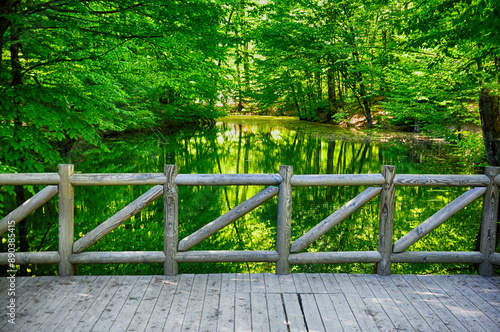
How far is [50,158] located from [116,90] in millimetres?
2246

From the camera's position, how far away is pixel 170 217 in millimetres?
4312

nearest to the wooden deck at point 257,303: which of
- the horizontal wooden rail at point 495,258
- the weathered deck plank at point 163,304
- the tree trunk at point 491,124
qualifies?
the weathered deck plank at point 163,304

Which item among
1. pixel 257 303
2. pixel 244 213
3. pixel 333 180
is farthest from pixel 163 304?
pixel 333 180

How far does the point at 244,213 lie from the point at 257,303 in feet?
3.36

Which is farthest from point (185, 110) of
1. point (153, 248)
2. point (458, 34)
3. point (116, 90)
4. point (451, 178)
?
point (451, 178)

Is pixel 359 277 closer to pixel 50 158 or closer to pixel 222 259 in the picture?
pixel 222 259

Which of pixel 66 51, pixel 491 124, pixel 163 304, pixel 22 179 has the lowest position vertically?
pixel 163 304

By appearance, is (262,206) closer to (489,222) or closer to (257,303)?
(489,222)

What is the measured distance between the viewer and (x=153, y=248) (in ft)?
24.1

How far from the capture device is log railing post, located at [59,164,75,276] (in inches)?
165

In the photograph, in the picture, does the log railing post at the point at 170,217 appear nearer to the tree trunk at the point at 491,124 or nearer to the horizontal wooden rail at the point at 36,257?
the horizontal wooden rail at the point at 36,257

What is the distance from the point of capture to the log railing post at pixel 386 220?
4387 millimetres

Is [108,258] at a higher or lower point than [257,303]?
higher

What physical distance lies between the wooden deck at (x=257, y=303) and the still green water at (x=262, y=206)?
6.48ft
